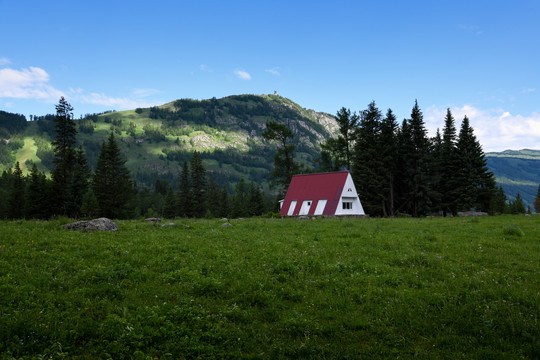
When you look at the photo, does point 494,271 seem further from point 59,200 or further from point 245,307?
point 59,200

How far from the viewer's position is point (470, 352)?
7207 mm

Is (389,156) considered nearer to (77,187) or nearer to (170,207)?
(77,187)

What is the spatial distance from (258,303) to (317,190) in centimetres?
5035

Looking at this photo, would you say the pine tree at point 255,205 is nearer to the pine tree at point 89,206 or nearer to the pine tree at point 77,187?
the pine tree at point 77,187

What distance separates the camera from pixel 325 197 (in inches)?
2263

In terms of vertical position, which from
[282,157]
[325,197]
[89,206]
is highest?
[282,157]

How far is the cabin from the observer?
5634cm

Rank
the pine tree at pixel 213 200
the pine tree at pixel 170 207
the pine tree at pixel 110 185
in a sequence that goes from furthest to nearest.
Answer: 1. the pine tree at pixel 213 200
2. the pine tree at pixel 170 207
3. the pine tree at pixel 110 185

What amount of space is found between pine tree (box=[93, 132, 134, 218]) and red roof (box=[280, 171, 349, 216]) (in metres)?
37.2

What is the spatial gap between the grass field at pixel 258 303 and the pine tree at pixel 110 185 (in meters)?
57.5

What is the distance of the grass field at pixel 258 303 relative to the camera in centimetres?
727

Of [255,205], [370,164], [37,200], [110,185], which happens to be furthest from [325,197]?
[255,205]

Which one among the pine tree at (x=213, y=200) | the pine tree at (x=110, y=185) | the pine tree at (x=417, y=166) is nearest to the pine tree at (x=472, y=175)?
the pine tree at (x=417, y=166)

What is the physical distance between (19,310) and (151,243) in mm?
8512
